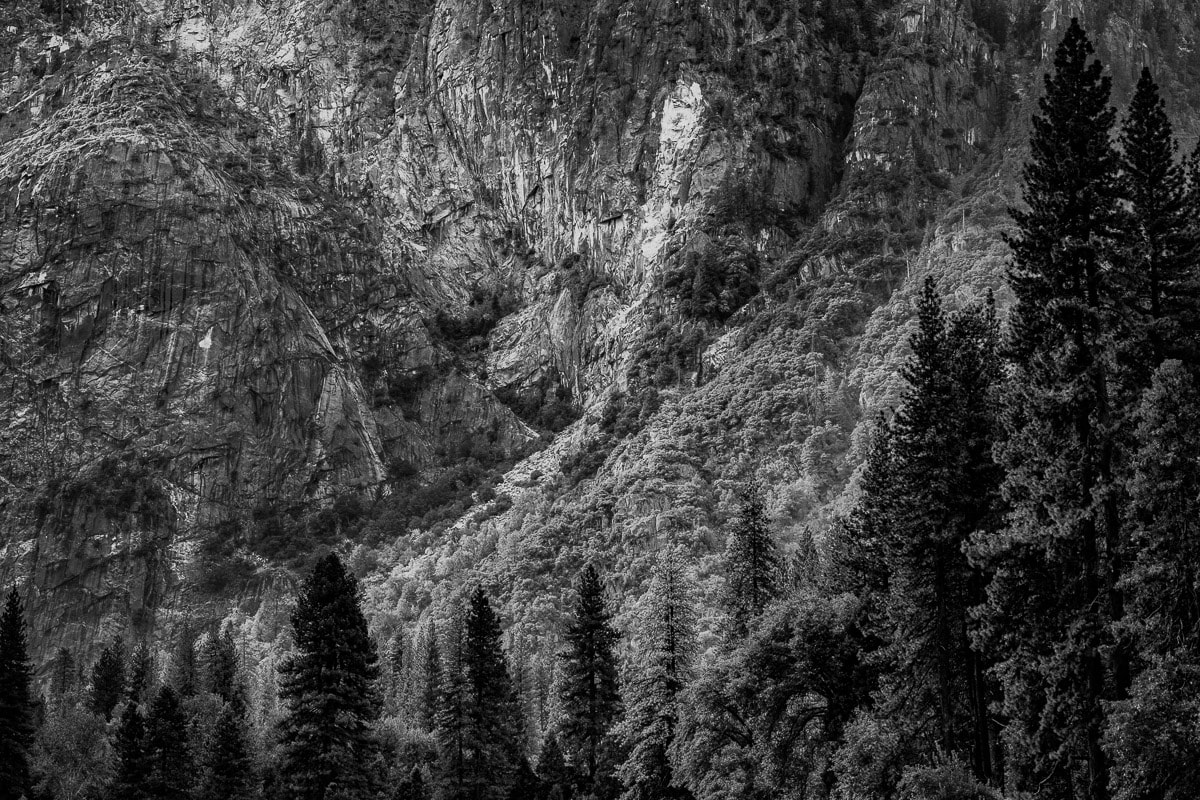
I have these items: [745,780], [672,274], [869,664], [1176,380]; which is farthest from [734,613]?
[672,274]

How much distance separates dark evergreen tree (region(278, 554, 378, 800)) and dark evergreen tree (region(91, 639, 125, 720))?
59.6m

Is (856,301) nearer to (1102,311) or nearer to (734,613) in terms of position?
(734,613)

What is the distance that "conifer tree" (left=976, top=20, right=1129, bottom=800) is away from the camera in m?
27.6

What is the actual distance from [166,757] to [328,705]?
671 inches

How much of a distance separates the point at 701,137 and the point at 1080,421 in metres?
A: 156

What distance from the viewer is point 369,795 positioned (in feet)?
164

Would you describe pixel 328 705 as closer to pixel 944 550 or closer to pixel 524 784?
pixel 524 784

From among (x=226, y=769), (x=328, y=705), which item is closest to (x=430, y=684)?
(x=226, y=769)

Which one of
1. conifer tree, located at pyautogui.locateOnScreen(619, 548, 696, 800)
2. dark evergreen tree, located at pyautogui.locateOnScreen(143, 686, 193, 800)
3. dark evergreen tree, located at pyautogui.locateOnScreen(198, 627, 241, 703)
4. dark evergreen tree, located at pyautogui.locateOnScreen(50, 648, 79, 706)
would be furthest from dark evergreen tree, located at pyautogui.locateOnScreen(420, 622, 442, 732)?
dark evergreen tree, located at pyautogui.locateOnScreen(50, 648, 79, 706)

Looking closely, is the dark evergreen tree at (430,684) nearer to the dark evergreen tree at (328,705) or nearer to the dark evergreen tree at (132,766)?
the dark evergreen tree at (132,766)

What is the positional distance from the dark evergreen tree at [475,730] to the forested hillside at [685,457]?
229 mm

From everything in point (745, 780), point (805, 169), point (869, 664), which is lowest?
point (745, 780)

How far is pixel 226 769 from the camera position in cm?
6022

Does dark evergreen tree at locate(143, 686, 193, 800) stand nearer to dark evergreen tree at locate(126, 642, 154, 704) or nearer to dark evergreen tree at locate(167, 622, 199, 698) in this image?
dark evergreen tree at locate(167, 622, 199, 698)
